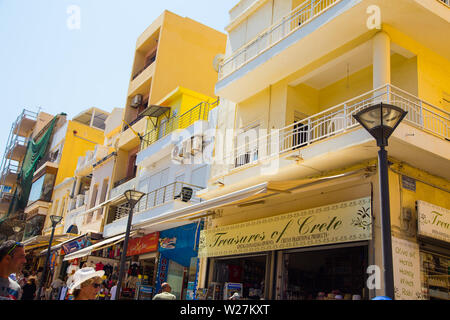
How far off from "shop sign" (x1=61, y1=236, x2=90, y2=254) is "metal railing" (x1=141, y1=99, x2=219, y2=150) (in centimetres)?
538

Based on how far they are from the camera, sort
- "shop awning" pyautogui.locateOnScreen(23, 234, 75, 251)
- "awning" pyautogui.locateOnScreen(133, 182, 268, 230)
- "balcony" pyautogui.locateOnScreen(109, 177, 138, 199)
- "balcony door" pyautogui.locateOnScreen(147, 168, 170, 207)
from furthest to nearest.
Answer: "shop awning" pyautogui.locateOnScreen(23, 234, 75, 251)
"balcony" pyautogui.locateOnScreen(109, 177, 138, 199)
"balcony door" pyautogui.locateOnScreen(147, 168, 170, 207)
"awning" pyautogui.locateOnScreen(133, 182, 268, 230)

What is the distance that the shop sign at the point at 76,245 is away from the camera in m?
21.5

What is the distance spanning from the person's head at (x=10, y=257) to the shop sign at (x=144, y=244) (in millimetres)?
14470

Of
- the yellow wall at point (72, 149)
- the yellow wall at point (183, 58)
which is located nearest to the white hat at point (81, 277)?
the yellow wall at point (183, 58)

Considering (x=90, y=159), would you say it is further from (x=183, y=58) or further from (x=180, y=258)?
(x=180, y=258)

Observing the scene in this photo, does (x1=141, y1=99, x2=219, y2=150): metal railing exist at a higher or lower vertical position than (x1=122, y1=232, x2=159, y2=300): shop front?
higher

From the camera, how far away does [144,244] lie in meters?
19.2

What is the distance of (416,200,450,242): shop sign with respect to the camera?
9.68 meters

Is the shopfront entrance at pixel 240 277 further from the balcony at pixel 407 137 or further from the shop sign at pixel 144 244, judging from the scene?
the shop sign at pixel 144 244

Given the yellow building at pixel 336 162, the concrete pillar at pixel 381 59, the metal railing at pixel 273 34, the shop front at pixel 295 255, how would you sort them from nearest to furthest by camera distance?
the yellow building at pixel 336 162 < the shop front at pixel 295 255 < the concrete pillar at pixel 381 59 < the metal railing at pixel 273 34

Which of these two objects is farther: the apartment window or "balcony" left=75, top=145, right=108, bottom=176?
"balcony" left=75, top=145, right=108, bottom=176

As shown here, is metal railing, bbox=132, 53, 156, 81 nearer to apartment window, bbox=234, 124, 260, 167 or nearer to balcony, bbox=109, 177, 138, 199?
balcony, bbox=109, 177, 138, 199

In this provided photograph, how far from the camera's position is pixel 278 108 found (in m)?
13.6

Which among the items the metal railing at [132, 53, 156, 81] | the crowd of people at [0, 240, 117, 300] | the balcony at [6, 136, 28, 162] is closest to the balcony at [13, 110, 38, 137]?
the balcony at [6, 136, 28, 162]
